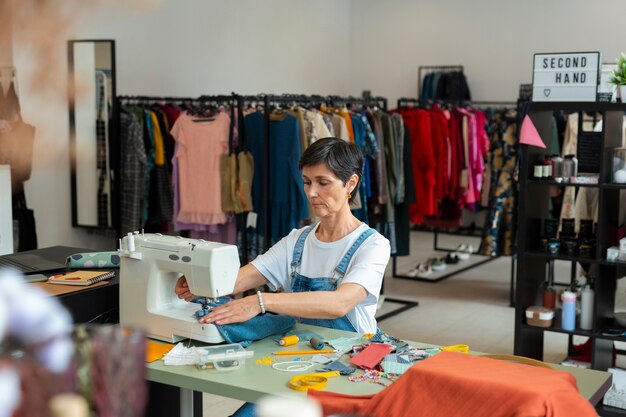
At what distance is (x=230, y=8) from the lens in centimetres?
783

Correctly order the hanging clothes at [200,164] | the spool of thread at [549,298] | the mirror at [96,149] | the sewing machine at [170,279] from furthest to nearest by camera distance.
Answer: the mirror at [96,149] → the hanging clothes at [200,164] → the spool of thread at [549,298] → the sewing machine at [170,279]

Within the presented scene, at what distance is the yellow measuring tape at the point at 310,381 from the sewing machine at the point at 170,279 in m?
0.36

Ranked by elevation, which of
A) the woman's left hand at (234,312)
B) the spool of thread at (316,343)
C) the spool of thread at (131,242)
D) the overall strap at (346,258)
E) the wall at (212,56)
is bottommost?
the spool of thread at (316,343)

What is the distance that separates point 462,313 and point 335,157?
3.56m

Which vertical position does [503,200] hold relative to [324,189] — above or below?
below

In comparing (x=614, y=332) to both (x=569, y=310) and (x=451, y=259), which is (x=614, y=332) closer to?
(x=569, y=310)

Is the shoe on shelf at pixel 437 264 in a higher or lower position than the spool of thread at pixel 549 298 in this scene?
lower

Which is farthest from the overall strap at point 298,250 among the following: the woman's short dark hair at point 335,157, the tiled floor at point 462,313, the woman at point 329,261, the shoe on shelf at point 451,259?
the shoe on shelf at point 451,259

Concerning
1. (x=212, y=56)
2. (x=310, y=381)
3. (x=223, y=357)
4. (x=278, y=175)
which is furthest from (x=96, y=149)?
(x=310, y=381)

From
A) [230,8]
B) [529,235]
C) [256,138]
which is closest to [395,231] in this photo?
[256,138]

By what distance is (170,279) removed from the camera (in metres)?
2.43

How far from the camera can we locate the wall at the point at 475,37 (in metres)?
8.73

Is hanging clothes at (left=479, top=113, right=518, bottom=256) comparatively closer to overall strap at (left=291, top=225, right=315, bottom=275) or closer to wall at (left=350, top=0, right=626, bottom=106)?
wall at (left=350, top=0, right=626, bottom=106)

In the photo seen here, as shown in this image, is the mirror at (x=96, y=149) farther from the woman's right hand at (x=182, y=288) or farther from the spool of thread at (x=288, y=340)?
the spool of thread at (x=288, y=340)
